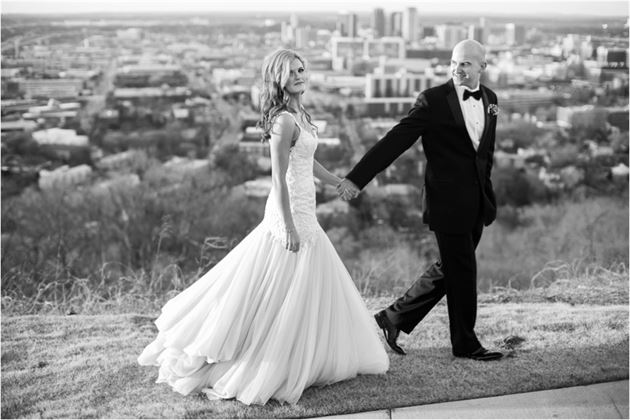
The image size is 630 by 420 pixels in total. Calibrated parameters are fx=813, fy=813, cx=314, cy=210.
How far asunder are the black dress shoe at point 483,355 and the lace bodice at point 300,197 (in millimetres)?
1022

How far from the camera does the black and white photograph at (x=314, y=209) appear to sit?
336 centimetres

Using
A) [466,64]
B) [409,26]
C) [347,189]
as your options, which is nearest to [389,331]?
[347,189]

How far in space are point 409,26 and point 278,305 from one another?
26.9 m

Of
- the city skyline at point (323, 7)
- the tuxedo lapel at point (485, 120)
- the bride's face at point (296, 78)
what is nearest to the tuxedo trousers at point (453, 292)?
the tuxedo lapel at point (485, 120)

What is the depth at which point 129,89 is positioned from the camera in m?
27.9

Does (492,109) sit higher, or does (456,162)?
(492,109)

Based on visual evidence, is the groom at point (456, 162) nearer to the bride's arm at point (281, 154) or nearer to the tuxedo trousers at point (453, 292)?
the tuxedo trousers at point (453, 292)

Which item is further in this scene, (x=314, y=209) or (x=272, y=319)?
(x=314, y=209)

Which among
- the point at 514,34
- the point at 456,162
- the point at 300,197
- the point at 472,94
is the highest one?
the point at 514,34

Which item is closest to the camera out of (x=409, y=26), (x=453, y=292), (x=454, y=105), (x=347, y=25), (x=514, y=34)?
(x=454, y=105)

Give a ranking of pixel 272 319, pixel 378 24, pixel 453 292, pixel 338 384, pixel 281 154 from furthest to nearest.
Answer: pixel 378 24 → pixel 453 292 → pixel 338 384 → pixel 272 319 → pixel 281 154

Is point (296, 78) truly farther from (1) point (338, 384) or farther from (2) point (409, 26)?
(2) point (409, 26)

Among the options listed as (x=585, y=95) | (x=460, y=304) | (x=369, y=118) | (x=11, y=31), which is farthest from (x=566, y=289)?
(x=11, y=31)

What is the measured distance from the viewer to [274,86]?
10.7 ft
